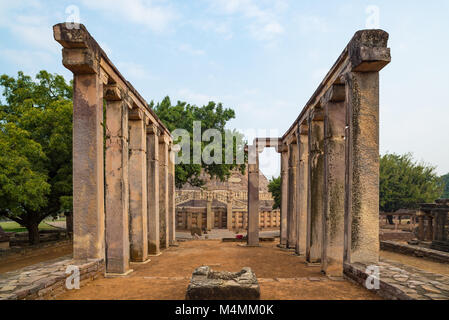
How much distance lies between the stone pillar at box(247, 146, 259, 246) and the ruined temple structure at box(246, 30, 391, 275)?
11.2 ft

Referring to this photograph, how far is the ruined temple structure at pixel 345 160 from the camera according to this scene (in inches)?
213

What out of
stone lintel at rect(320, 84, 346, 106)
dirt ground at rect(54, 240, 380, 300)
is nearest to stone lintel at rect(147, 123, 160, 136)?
dirt ground at rect(54, 240, 380, 300)

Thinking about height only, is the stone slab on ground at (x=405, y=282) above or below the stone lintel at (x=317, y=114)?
below

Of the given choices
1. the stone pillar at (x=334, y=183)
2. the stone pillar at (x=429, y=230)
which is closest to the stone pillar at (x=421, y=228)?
the stone pillar at (x=429, y=230)

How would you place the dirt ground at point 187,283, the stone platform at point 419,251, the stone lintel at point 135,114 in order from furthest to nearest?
the stone platform at point 419,251 < the stone lintel at point 135,114 < the dirt ground at point 187,283

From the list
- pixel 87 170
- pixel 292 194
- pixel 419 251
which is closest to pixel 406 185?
pixel 419 251

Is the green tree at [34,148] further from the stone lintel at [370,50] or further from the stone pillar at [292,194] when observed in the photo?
the stone lintel at [370,50]

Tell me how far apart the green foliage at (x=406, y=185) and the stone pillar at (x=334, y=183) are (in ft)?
76.7

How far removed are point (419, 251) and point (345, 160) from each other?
905 cm

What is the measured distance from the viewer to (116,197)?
6.92 m

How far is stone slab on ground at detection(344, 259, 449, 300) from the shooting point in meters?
3.78

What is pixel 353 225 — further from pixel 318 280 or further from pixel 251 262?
pixel 251 262

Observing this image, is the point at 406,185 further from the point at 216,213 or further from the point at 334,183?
the point at 334,183

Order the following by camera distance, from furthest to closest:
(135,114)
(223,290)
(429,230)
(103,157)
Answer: (429,230) → (135,114) → (103,157) → (223,290)
